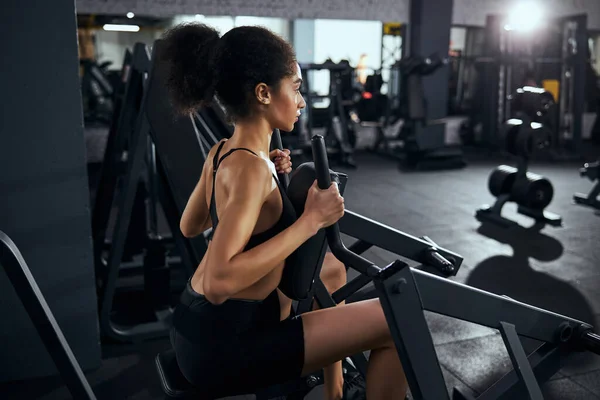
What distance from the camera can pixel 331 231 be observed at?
1066 millimetres

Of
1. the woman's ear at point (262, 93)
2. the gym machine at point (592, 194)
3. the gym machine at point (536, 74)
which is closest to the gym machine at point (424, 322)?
the woman's ear at point (262, 93)

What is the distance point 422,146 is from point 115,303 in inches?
166

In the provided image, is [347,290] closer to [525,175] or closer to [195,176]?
[195,176]

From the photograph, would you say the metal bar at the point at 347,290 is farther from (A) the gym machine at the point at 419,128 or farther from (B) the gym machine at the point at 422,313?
(A) the gym machine at the point at 419,128

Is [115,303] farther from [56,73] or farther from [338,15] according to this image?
[338,15]

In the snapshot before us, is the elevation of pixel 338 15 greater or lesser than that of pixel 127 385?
greater

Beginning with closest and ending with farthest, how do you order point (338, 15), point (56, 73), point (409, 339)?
point (409, 339)
point (56, 73)
point (338, 15)

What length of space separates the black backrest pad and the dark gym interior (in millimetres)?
74

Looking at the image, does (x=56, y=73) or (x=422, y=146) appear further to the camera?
(x=422, y=146)

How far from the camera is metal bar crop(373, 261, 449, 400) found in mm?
976

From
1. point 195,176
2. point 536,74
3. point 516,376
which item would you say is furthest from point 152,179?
point 536,74

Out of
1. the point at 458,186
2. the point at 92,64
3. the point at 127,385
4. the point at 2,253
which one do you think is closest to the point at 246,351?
the point at 2,253

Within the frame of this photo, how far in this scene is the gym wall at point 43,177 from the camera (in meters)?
1.75

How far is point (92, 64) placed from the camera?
6121 mm
